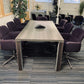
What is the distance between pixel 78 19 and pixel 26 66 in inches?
178

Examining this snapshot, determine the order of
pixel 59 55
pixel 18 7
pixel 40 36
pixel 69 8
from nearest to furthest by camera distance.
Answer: pixel 59 55 → pixel 40 36 → pixel 18 7 → pixel 69 8

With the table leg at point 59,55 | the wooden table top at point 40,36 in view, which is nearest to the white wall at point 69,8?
the wooden table top at point 40,36

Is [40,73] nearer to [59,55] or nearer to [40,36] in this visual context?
[59,55]

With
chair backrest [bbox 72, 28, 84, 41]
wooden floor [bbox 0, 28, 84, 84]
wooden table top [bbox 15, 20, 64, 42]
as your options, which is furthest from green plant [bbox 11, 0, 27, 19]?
chair backrest [bbox 72, 28, 84, 41]

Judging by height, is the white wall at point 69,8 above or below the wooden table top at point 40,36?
above

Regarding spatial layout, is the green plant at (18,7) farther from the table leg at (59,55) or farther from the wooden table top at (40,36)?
the table leg at (59,55)

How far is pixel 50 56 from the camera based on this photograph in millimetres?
2812

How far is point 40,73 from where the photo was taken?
214cm

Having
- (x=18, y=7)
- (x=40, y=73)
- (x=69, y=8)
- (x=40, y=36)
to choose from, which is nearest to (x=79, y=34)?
(x=40, y=36)

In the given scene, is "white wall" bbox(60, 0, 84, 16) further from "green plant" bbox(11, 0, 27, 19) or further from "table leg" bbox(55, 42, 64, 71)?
"table leg" bbox(55, 42, 64, 71)

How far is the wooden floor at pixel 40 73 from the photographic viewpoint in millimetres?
1931

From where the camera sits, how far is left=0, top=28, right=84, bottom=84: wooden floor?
193 cm

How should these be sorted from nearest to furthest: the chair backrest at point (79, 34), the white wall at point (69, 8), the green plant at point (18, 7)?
the chair backrest at point (79, 34)
the green plant at point (18, 7)
the white wall at point (69, 8)

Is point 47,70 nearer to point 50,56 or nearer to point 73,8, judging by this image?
point 50,56
